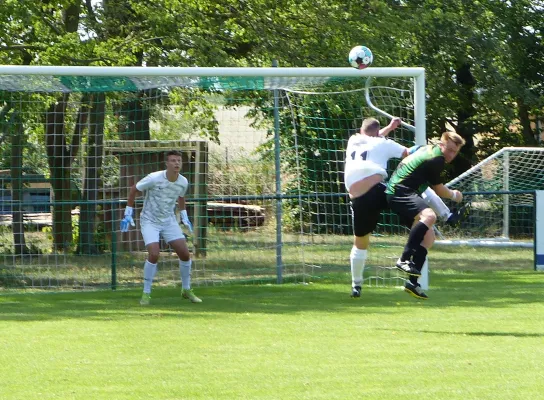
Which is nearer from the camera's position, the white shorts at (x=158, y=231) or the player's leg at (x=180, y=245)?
the white shorts at (x=158, y=231)

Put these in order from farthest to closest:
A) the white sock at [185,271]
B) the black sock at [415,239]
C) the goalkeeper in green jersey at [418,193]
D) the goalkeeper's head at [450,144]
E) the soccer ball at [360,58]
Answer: the soccer ball at [360,58]
the white sock at [185,271]
the black sock at [415,239]
the goalkeeper in green jersey at [418,193]
the goalkeeper's head at [450,144]

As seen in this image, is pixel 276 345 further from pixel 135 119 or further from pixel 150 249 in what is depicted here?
pixel 135 119

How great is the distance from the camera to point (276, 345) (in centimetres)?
913

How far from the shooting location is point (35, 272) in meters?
16.2

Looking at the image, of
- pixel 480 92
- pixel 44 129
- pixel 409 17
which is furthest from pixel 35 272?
pixel 480 92

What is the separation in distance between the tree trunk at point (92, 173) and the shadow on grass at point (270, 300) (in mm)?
2663

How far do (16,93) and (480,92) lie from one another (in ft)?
57.0

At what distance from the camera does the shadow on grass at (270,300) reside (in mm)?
12016

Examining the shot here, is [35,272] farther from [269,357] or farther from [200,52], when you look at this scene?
[269,357]

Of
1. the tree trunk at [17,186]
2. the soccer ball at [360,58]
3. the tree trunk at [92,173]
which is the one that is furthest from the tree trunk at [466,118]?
the soccer ball at [360,58]

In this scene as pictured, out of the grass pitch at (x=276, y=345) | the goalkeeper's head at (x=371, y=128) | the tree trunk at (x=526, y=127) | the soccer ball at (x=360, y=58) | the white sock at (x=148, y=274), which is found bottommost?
the grass pitch at (x=276, y=345)

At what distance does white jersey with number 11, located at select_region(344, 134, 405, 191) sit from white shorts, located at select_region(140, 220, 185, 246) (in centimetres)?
214

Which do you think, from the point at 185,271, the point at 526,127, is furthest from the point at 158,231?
the point at 526,127

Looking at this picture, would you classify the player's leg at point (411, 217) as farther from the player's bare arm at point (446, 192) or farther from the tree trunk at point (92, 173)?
the tree trunk at point (92, 173)
